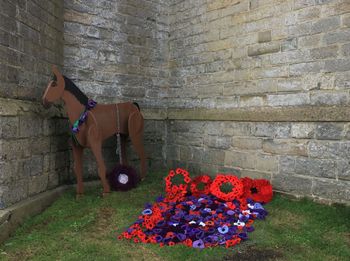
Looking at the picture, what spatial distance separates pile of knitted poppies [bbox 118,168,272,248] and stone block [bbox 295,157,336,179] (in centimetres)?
55

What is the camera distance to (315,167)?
18.3 feet

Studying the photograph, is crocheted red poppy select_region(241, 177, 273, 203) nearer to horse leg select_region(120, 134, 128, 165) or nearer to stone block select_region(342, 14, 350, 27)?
horse leg select_region(120, 134, 128, 165)

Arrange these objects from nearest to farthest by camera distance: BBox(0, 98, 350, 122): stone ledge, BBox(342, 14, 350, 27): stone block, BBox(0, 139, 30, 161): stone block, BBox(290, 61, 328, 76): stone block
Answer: BBox(0, 139, 30, 161): stone block < BBox(0, 98, 350, 122): stone ledge < BBox(342, 14, 350, 27): stone block < BBox(290, 61, 328, 76): stone block

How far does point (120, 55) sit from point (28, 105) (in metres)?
2.63

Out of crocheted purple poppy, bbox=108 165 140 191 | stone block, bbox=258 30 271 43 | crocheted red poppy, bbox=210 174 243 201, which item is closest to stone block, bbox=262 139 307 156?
crocheted red poppy, bbox=210 174 243 201

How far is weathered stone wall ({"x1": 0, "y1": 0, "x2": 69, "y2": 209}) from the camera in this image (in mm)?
4996

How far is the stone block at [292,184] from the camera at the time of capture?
570cm

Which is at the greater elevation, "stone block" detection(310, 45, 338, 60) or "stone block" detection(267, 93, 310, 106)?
"stone block" detection(310, 45, 338, 60)

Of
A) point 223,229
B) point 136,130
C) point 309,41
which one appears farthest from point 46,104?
point 309,41

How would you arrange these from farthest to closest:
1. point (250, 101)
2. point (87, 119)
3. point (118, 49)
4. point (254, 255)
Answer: point (118, 49)
point (250, 101)
point (87, 119)
point (254, 255)

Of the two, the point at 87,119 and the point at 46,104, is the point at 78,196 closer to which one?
the point at 87,119

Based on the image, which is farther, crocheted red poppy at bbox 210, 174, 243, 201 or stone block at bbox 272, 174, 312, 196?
stone block at bbox 272, 174, 312, 196

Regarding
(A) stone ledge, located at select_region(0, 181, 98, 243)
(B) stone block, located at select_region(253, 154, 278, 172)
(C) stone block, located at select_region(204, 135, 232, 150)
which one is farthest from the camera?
(C) stone block, located at select_region(204, 135, 232, 150)

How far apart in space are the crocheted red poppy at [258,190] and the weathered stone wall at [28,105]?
3114mm
